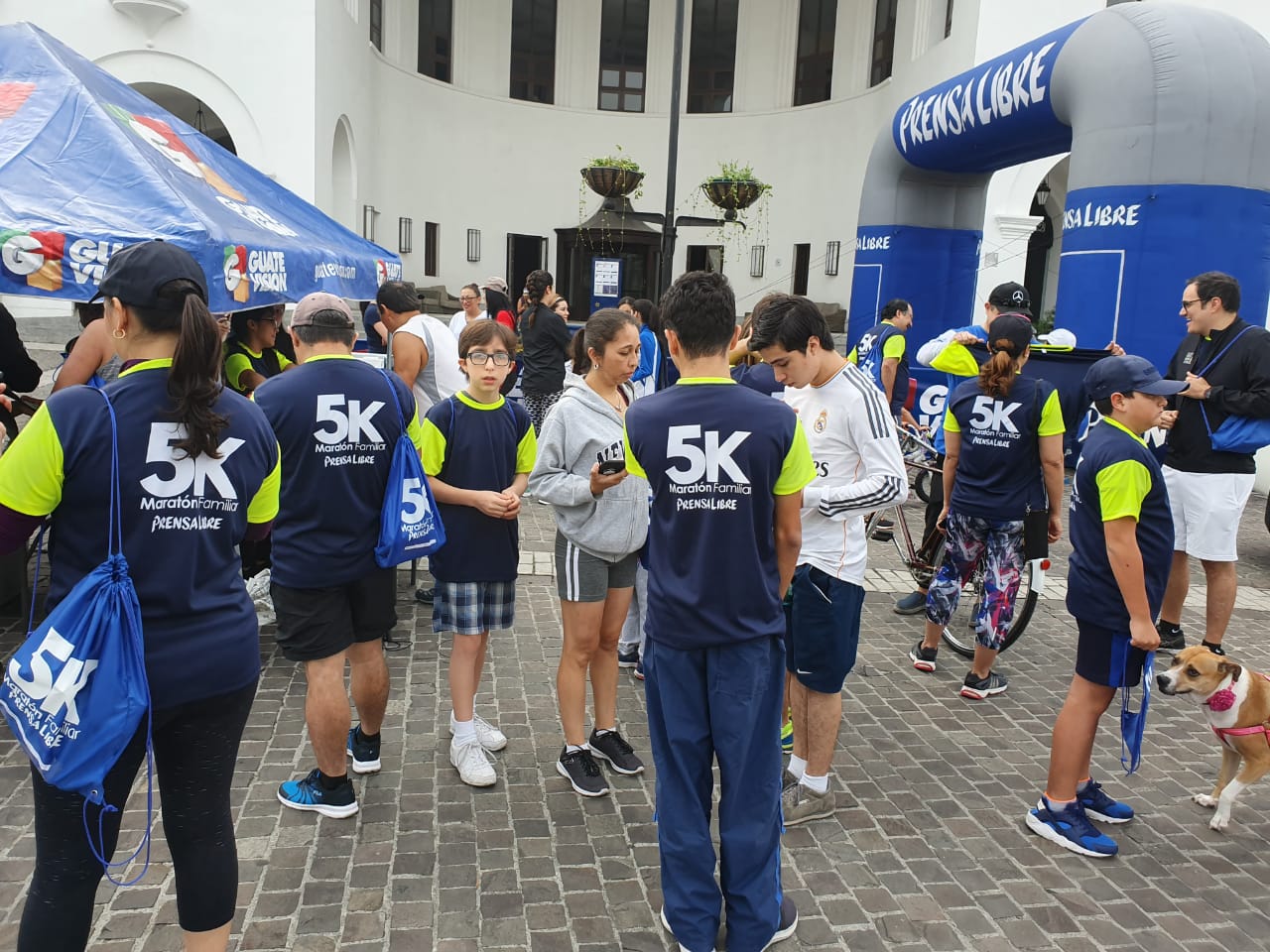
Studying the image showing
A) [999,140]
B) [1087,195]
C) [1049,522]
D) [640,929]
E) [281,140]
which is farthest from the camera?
[281,140]

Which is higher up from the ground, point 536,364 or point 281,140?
point 281,140

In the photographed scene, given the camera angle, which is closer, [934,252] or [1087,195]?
[1087,195]

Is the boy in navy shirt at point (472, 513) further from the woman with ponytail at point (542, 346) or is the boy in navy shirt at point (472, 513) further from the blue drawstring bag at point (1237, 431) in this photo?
the woman with ponytail at point (542, 346)

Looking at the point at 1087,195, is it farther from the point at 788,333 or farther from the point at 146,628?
the point at 146,628

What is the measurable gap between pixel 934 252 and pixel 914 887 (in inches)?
448

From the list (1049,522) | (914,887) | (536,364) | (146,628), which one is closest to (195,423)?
(146,628)

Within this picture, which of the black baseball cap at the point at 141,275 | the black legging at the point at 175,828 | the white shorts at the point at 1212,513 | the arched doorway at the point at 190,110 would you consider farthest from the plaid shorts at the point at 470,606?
the arched doorway at the point at 190,110

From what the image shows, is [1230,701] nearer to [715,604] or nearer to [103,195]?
[715,604]

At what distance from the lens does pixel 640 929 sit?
121 inches

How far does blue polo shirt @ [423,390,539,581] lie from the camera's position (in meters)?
3.92

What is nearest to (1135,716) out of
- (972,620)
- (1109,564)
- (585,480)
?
(1109,564)

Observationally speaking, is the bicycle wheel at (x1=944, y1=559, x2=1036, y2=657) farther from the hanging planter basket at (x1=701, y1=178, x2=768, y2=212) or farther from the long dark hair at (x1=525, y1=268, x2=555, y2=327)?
the hanging planter basket at (x1=701, y1=178, x2=768, y2=212)

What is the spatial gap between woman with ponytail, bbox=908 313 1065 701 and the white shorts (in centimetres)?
118

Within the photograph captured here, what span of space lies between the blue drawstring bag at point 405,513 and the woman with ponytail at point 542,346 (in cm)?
574
